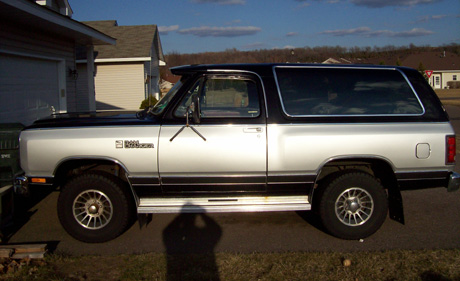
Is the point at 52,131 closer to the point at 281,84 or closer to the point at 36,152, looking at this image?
the point at 36,152

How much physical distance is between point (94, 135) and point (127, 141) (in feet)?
1.27

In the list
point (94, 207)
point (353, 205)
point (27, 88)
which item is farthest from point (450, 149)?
point (27, 88)

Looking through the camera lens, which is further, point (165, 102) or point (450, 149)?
point (165, 102)

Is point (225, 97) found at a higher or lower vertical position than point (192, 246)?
higher

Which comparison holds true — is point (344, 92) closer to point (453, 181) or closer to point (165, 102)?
point (453, 181)

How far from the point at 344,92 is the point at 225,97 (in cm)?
145

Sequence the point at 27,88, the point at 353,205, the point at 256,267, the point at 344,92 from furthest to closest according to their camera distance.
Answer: the point at 27,88 < the point at 344,92 < the point at 353,205 < the point at 256,267

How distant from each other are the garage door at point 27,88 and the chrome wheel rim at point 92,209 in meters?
5.36

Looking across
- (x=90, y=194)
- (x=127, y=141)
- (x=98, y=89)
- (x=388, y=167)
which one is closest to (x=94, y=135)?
(x=127, y=141)

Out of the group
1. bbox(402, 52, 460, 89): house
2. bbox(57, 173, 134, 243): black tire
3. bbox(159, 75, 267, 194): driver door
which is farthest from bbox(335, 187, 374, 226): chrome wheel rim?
bbox(402, 52, 460, 89): house

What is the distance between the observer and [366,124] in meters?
4.77

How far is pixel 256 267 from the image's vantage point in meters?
4.07

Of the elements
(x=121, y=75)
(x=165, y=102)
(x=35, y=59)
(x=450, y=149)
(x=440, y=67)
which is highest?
(x=440, y=67)

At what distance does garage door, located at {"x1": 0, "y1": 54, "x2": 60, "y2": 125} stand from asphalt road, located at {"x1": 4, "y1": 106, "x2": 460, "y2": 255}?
13.4ft
